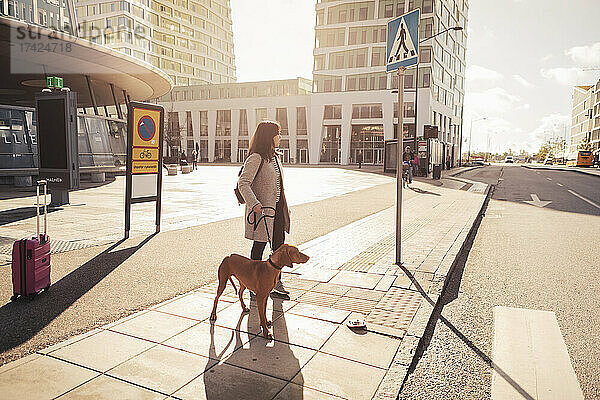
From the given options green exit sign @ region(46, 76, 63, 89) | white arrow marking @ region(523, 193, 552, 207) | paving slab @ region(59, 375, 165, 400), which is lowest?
paving slab @ region(59, 375, 165, 400)

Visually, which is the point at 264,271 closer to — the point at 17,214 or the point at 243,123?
the point at 17,214

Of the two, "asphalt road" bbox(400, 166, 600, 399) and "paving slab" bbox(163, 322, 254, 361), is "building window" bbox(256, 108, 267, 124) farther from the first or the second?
"paving slab" bbox(163, 322, 254, 361)

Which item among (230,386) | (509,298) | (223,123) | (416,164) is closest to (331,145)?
(223,123)

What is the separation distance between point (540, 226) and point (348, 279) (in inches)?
279

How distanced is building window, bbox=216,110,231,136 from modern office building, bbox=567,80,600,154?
79.3 metres

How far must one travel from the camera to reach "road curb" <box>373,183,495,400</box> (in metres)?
2.87

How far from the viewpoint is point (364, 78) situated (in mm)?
57844

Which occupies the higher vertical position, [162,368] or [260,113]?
[260,113]

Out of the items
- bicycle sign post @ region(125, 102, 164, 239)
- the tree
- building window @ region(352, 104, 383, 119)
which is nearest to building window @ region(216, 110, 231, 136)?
building window @ region(352, 104, 383, 119)

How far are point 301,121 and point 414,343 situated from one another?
6200 cm

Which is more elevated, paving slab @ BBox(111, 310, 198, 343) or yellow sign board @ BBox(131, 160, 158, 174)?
yellow sign board @ BBox(131, 160, 158, 174)

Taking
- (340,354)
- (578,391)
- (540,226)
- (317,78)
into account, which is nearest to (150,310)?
(340,354)

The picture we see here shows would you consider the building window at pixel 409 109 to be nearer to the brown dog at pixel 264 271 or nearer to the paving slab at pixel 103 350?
the brown dog at pixel 264 271

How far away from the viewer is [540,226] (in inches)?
402
